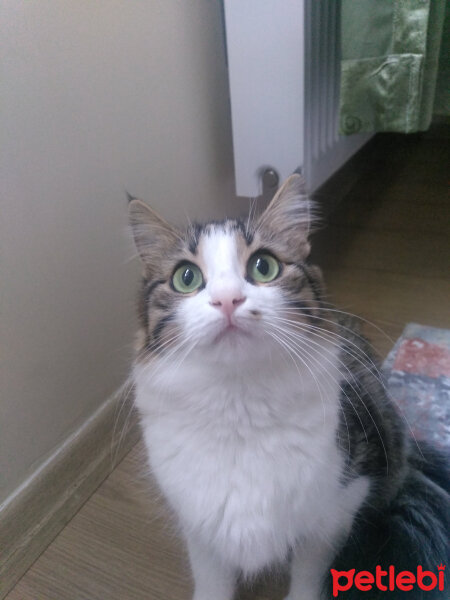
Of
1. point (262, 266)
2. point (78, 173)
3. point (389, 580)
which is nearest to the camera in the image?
point (262, 266)

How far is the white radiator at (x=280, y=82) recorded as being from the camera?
1.12 metres

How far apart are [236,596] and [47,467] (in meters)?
0.43

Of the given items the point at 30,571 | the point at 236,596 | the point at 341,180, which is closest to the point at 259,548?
the point at 236,596

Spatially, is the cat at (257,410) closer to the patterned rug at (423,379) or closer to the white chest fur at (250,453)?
the white chest fur at (250,453)

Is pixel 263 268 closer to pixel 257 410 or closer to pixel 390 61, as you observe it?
pixel 257 410

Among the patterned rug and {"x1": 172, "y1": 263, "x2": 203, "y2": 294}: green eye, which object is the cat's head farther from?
the patterned rug

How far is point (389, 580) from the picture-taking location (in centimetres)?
79

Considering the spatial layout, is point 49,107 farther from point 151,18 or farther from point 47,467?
point 47,467

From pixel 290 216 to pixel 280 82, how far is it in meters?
0.58

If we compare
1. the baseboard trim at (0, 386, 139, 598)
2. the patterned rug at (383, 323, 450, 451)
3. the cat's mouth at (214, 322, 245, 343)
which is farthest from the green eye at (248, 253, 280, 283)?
the patterned rug at (383, 323, 450, 451)

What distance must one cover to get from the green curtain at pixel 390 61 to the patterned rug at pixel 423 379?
1.77 feet

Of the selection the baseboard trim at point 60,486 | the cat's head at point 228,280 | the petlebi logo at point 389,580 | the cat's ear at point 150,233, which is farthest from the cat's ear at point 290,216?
the petlebi logo at point 389,580

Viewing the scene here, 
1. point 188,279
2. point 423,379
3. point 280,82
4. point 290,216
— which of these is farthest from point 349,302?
point 188,279

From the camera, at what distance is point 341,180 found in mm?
2238
